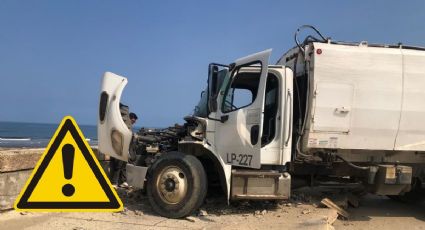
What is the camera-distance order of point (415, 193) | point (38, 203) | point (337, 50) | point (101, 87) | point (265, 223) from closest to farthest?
point (38, 203) → point (265, 223) → point (337, 50) → point (101, 87) → point (415, 193)

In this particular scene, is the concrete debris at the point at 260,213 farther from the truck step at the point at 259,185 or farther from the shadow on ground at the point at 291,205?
the truck step at the point at 259,185

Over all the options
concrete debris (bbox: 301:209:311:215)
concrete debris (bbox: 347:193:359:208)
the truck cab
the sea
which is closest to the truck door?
the truck cab

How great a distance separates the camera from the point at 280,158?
314 inches

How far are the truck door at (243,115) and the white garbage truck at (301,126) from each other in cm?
2

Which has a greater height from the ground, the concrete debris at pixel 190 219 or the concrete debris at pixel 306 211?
the concrete debris at pixel 306 211

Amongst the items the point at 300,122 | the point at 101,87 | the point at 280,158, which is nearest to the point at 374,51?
the point at 300,122

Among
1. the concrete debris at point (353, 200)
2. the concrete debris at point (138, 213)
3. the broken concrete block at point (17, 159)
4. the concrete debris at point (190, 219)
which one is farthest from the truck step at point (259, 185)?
the broken concrete block at point (17, 159)

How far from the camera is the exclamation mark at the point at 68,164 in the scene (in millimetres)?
3309

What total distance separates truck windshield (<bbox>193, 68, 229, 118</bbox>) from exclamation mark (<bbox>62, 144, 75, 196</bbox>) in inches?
193

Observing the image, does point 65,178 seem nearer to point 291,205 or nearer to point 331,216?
point 331,216

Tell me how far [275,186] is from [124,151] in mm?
2903

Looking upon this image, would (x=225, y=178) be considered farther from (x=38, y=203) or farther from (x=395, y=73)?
(x=38, y=203)

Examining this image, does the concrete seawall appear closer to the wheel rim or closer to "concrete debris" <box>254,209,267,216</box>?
the wheel rim

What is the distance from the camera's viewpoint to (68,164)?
3.36 m
